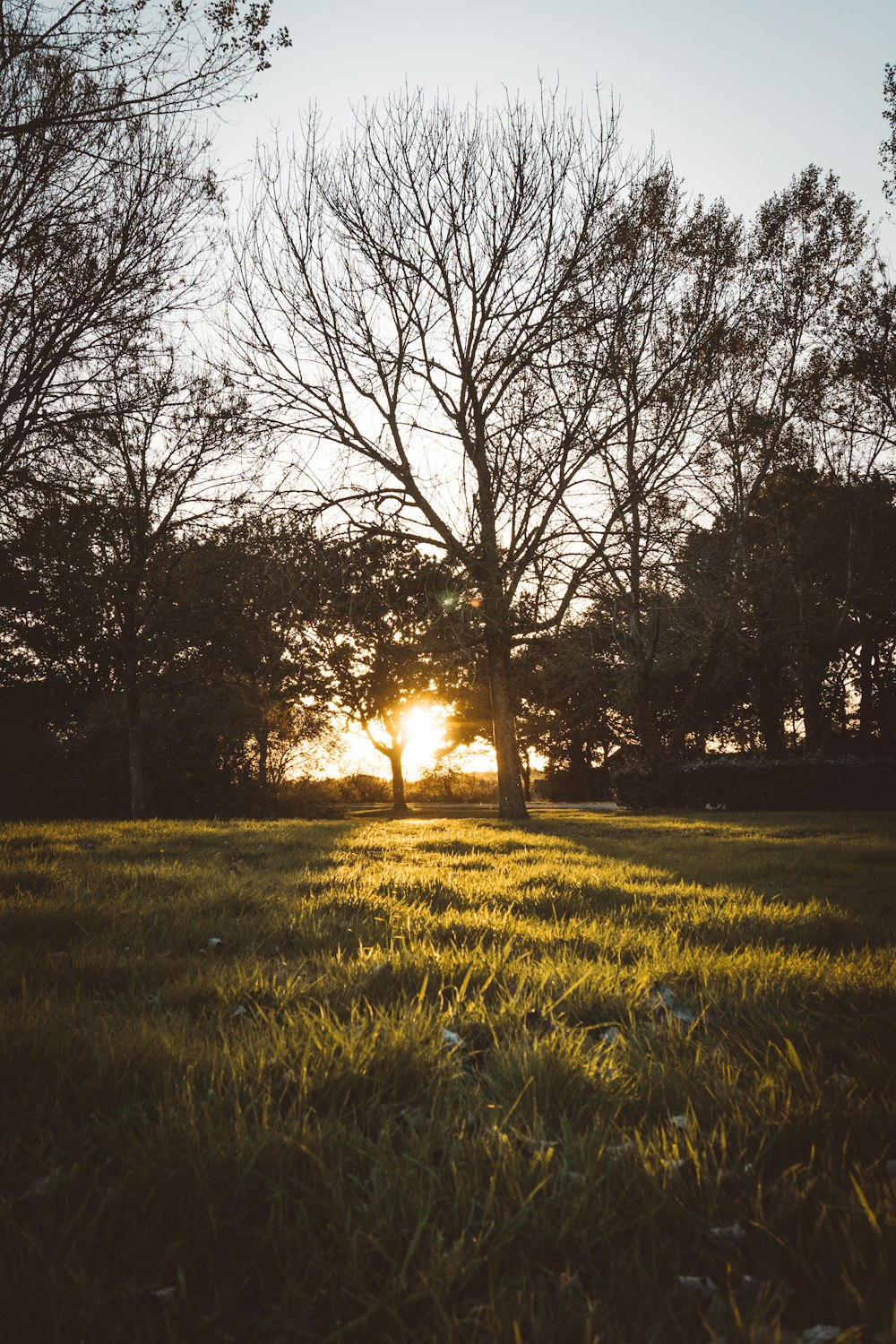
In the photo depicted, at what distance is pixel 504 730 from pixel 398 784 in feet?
64.4

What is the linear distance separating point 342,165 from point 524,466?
764cm

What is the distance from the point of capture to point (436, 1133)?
1.93m

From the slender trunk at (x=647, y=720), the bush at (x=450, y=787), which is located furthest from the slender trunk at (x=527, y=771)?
the slender trunk at (x=647, y=720)

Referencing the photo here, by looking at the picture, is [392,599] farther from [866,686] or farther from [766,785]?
[866,686]

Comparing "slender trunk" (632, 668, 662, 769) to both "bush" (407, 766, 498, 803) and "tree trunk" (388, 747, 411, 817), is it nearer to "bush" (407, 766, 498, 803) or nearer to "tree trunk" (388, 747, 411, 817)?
"tree trunk" (388, 747, 411, 817)

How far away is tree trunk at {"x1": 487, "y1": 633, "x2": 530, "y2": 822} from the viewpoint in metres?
16.8

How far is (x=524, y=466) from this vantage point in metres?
12.7

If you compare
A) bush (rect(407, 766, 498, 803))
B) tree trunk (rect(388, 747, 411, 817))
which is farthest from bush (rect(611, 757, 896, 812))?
bush (rect(407, 766, 498, 803))

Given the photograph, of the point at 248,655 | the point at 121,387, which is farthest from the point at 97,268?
the point at 248,655

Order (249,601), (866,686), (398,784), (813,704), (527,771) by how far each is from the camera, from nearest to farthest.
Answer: (249,601)
(813,704)
(866,686)
(398,784)
(527,771)

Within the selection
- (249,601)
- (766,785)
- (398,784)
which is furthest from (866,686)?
(249,601)

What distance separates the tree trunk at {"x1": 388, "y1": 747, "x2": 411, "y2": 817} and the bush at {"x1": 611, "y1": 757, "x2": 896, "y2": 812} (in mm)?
13960

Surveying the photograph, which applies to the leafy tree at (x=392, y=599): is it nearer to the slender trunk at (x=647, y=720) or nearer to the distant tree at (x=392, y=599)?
the distant tree at (x=392, y=599)

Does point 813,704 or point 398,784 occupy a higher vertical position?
point 813,704
